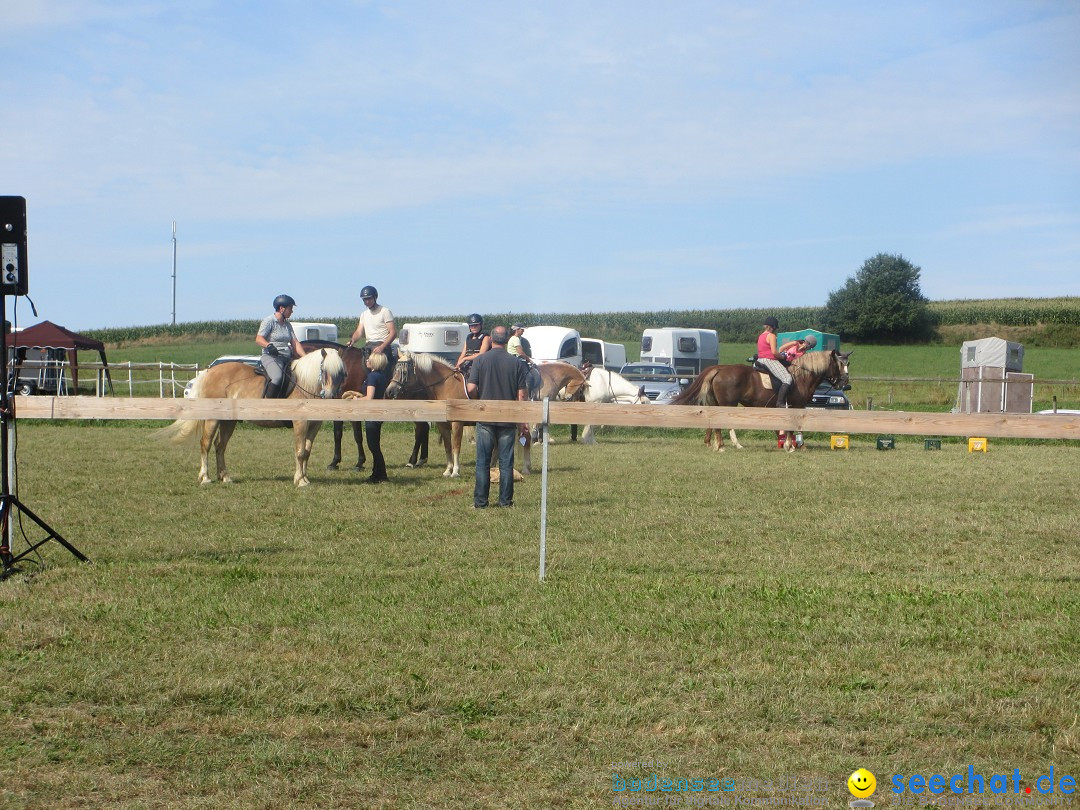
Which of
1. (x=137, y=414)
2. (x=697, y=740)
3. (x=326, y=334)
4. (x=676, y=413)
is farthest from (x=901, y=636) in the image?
(x=326, y=334)

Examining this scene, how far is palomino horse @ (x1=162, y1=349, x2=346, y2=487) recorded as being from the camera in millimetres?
13648

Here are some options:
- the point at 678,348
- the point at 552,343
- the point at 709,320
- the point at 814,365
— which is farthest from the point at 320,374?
the point at 709,320

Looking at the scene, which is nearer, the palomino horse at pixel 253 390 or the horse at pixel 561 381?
the palomino horse at pixel 253 390

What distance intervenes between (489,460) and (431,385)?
4.18 metres

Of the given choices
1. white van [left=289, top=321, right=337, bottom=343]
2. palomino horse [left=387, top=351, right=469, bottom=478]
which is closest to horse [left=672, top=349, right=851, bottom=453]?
palomino horse [left=387, top=351, right=469, bottom=478]

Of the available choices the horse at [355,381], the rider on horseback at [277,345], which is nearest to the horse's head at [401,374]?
the horse at [355,381]

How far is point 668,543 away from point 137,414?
14.9 feet

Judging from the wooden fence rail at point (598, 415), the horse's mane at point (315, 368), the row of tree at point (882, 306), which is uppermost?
the row of tree at point (882, 306)

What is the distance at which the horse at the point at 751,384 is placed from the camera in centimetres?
2142

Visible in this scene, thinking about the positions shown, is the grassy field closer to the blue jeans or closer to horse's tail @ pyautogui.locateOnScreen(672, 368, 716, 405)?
the blue jeans

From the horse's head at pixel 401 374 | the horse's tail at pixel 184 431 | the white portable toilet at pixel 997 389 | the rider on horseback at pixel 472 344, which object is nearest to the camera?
the horse's tail at pixel 184 431

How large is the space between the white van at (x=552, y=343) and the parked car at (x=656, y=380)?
2088mm

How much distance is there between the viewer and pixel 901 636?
589 cm

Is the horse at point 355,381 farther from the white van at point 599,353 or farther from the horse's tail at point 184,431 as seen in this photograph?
the white van at point 599,353
